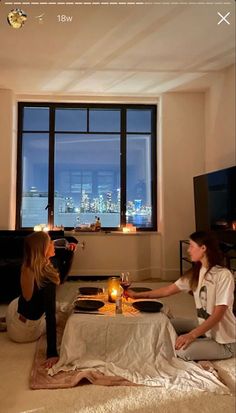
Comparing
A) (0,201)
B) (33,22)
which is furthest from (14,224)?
(33,22)

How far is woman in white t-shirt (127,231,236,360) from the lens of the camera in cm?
180

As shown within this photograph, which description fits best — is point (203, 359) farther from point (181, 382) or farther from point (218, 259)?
point (218, 259)

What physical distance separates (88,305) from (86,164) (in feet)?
10.9

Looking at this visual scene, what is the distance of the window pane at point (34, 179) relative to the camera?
4.92 metres

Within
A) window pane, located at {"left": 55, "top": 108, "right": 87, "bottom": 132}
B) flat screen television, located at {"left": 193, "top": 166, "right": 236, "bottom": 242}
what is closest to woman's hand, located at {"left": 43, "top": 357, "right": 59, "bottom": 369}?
flat screen television, located at {"left": 193, "top": 166, "right": 236, "bottom": 242}

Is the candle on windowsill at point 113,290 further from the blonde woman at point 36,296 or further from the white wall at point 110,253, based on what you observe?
the white wall at point 110,253

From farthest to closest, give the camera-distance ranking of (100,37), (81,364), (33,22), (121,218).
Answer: (121,218) < (100,37) < (33,22) < (81,364)

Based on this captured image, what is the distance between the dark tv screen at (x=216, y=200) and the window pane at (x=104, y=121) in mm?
A: 1745

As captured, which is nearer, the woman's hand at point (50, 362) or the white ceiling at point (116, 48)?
the woman's hand at point (50, 362)

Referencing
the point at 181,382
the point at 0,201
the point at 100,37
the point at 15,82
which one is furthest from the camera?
the point at 0,201

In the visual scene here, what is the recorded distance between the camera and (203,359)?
189cm

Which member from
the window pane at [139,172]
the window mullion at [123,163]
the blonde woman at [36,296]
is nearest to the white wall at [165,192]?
the window pane at [139,172]

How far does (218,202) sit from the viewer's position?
3.46m

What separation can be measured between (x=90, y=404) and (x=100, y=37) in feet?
10.2
